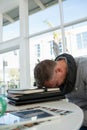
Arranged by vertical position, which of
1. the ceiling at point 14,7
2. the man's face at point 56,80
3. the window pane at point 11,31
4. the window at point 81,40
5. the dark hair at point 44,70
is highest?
the ceiling at point 14,7

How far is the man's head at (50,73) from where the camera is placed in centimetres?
Result: 121

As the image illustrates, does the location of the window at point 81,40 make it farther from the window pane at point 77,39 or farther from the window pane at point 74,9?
the window pane at point 74,9

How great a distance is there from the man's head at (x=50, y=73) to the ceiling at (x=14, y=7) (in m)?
2.27

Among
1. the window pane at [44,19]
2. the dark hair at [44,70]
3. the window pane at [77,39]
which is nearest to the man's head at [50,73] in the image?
the dark hair at [44,70]

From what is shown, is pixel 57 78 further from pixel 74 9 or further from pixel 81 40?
pixel 74 9

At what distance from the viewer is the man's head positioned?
1.21 m

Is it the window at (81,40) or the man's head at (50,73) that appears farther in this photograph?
the window at (81,40)

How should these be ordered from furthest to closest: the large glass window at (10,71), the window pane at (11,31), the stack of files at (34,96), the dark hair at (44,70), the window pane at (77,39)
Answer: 1. the window pane at (11,31)
2. the large glass window at (10,71)
3. the window pane at (77,39)
4. the dark hair at (44,70)
5. the stack of files at (34,96)

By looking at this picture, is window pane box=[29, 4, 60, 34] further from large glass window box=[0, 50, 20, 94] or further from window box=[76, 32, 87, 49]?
large glass window box=[0, 50, 20, 94]

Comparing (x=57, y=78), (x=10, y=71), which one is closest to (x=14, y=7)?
(x=10, y=71)

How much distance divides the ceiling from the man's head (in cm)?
227

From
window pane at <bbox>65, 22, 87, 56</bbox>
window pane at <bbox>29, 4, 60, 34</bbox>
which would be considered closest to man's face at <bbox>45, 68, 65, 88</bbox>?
window pane at <bbox>65, 22, 87, 56</bbox>

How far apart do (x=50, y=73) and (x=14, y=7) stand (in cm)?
302

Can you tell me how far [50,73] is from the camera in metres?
1.22
